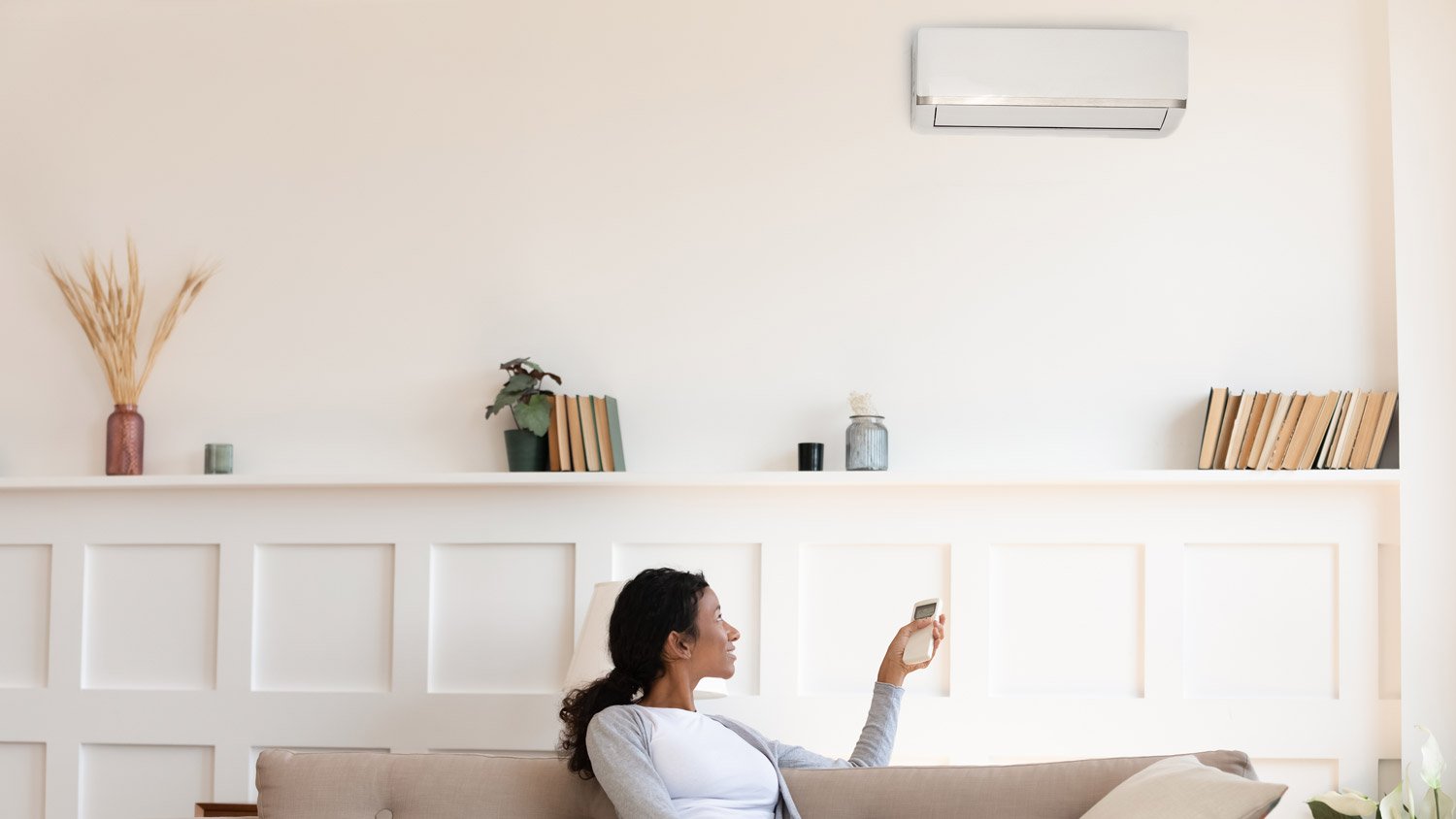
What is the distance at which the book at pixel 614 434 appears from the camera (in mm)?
3229

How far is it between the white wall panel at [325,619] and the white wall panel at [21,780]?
621 mm

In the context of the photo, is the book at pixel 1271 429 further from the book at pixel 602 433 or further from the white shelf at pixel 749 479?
the book at pixel 602 433

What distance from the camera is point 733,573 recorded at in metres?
3.23

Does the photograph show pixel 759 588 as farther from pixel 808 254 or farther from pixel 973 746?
pixel 808 254

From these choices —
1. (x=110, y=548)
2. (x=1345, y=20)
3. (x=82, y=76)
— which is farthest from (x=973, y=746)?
(x=82, y=76)

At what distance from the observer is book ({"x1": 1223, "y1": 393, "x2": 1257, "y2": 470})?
123 inches

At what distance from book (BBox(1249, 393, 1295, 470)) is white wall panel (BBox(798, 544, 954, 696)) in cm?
78

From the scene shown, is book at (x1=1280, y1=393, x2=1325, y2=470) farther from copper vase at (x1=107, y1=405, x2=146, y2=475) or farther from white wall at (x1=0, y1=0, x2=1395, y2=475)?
copper vase at (x1=107, y1=405, x2=146, y2=475)

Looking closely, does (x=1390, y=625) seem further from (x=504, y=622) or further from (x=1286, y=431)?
(x=504, y=622)

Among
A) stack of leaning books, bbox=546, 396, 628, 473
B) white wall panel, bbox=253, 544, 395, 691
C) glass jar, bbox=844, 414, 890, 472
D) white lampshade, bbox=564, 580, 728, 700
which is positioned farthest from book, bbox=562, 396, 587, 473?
glass jar, bbox=844, 414, 890, 472

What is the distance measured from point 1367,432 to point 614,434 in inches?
72.0

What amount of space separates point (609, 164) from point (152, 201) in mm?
1240

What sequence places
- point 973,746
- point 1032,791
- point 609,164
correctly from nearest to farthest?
1. point 1032,791
2. point 973,746
3. point 609,164

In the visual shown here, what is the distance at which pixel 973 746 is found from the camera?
3.14m
